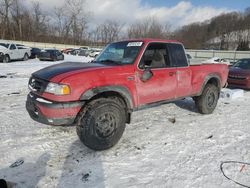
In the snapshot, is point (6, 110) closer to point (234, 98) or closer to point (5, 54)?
point (234, 98)

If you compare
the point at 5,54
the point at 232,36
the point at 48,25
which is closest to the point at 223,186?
the point at 5,54

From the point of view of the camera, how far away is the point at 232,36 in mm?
86750

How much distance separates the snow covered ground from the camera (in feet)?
11.4

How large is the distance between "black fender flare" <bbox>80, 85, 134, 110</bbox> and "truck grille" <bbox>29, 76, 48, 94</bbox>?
0.66 m

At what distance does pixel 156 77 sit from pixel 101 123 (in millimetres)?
1521

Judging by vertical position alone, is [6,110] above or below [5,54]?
below

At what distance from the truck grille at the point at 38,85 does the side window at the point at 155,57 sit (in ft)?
5.91

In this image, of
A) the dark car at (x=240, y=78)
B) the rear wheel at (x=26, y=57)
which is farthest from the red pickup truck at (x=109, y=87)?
the rear wheel at (x=26, y=57)

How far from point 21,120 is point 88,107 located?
97.8 inches

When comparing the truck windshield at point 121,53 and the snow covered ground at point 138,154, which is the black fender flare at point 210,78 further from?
the truck windshield at point 121,53

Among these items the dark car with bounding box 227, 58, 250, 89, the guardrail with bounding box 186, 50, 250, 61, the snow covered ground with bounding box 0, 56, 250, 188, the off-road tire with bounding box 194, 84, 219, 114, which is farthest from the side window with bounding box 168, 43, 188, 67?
the guardrail with bounding box 186, 50, 250, 61

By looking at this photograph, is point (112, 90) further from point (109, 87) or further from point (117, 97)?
point (117, 97)

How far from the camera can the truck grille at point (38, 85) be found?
161 inches

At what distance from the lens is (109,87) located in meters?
4.26
